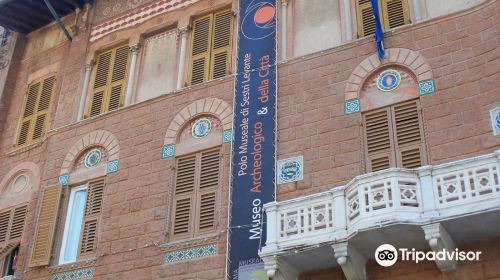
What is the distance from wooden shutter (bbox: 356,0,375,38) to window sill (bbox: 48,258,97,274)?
7092 millimetres

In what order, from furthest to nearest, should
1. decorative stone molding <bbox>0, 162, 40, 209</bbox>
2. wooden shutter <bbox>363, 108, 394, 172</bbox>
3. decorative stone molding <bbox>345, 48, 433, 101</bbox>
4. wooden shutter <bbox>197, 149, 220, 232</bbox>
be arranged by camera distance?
decorative stone molding <bbox>0, 162, 40, 209</bbox>
wooden shutter <bbox>197, 149, 220, 232</bbox>
decorative stone molding <bbox>345, 48, 433, 101</bbox>
wooden shutter <bbox>363, 108, 394, 172</bbox>

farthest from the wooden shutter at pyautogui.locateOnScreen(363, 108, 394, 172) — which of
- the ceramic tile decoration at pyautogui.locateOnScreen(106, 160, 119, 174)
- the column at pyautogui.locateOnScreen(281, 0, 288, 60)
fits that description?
the ceramic tile decoration at pyautogui.locateOnScreen(106, 160, 119, 174)

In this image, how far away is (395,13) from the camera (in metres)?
14.2

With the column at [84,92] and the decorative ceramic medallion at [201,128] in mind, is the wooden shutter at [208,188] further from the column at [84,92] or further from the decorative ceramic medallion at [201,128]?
the column at [84,92]

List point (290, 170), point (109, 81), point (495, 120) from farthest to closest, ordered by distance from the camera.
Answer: point (109, 81), point (290, 170), point (495, 120)

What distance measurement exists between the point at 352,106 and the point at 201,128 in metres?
3.36

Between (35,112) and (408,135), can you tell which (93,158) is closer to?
(35,112)

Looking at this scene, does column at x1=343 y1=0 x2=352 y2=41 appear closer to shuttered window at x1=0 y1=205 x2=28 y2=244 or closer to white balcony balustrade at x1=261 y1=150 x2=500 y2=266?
white balcony balustrade at x1=261 y1=150 x2=500 y2=266

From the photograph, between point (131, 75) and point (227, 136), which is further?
point (131, 75)

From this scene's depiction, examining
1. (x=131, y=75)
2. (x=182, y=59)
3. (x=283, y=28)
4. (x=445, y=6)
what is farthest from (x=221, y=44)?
(x=445, y=6)

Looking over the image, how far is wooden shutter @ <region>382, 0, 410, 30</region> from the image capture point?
13992 millimetres

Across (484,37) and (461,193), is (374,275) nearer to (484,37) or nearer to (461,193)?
(461,193)

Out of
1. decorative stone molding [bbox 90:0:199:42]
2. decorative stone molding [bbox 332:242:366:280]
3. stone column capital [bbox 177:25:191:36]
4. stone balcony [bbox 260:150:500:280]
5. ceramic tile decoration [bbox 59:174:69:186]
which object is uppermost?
decorative stone molding [bbox 90:0:199:42]

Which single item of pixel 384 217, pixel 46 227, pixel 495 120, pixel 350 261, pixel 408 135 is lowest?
pixel 350 261
